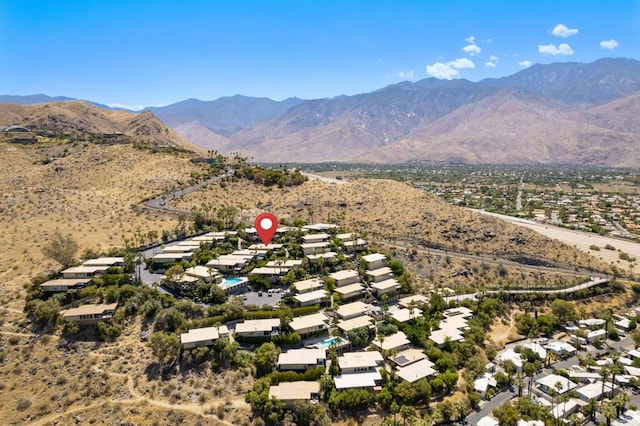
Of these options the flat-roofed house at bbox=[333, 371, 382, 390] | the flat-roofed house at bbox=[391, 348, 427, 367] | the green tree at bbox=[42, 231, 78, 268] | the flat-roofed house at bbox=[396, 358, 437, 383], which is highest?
the green tree at bbox=[42, 231, 78, 268]

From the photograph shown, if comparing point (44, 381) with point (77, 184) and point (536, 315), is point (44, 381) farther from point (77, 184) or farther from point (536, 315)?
point (77, 184)

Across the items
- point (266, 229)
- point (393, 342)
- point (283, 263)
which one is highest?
point (266, 229)

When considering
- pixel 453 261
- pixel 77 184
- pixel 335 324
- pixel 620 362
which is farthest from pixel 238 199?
pixel 620 362

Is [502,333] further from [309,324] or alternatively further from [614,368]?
[309,324]

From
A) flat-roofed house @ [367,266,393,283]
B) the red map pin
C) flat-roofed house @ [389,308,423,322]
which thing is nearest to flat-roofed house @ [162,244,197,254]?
the red map pin


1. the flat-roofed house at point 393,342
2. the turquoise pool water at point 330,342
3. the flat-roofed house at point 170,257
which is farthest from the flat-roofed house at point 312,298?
the flat-roofed house at point 170,257

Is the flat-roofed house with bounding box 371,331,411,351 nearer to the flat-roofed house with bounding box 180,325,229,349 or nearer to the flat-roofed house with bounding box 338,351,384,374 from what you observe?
the flat-roofed house with bounding box 338,351,384,374

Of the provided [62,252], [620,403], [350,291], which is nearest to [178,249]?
[62,252]
